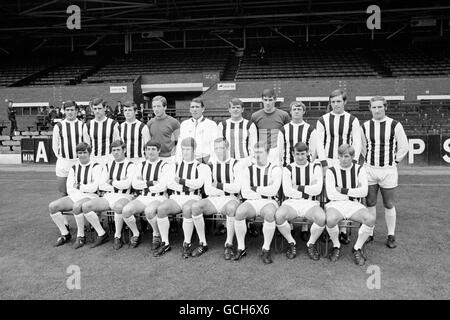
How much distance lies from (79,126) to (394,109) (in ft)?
40.7

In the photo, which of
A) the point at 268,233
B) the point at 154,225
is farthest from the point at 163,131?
the point at 268,233

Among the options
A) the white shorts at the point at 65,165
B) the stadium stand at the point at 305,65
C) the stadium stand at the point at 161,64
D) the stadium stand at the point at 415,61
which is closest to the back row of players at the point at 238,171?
the white shorts at the point at 65,165

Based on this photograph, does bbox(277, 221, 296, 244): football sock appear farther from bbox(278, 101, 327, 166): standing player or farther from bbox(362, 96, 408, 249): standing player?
bbox(362, 96, 408, 249): standing player

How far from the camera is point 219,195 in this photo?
15.6 feet

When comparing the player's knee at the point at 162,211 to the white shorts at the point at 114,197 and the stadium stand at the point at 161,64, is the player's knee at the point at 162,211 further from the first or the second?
the stadium stand at the point at 161,64

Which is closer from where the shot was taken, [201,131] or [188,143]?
[188,143]

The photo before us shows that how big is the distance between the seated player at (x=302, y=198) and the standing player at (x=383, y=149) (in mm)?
758

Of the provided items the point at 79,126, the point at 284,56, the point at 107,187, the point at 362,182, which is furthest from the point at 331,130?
the point at 284,56

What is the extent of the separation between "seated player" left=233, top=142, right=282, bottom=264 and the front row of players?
1 cm

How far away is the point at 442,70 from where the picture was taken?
18.2 m

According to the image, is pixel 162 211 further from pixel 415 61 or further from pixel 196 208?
pixel 415 61

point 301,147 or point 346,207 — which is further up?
point 301,147

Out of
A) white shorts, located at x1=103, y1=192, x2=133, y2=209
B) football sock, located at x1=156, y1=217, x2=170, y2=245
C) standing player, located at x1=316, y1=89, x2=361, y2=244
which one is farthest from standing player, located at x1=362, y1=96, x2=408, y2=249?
white shorts, located at x1=103, y1=192, x2=133, y2=209

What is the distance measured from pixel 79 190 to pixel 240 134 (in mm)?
2279
